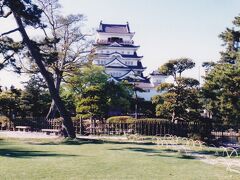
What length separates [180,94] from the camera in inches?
1007

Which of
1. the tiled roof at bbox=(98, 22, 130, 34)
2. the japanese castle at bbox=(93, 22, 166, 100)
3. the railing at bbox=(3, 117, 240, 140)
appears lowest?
the railing at bbox=(3, 117, 240, 140)

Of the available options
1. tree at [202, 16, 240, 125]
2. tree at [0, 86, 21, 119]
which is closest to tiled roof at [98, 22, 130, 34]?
tree at [0, 86, 21, 119]

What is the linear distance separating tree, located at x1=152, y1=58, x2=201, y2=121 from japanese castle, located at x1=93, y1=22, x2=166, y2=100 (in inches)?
856

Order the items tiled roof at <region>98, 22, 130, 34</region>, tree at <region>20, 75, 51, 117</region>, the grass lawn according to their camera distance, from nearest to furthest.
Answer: the grass lawn → tree at <region>20, 75, 51, 117</region> → tiled roof at <region>98, 22, 130, 34</region>

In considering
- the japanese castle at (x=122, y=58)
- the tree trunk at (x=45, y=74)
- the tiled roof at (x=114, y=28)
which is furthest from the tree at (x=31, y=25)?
the tiled roof at (x=114, y=28)

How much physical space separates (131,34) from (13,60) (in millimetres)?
40761

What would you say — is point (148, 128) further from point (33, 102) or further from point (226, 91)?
point (33, 102)

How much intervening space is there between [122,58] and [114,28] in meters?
7.63

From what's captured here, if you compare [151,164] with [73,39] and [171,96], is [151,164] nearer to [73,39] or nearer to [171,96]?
[171,96]

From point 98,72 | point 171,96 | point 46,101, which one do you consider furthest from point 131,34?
point 171,96

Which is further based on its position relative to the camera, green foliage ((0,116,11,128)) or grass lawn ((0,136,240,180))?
green foliage ((0,116,11,128))

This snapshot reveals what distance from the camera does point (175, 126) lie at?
24656 mm

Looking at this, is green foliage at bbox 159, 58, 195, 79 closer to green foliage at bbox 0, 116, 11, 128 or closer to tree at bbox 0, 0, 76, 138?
tree at bbox 0, 0, 76, 138

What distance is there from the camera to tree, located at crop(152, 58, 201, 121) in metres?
25.3
